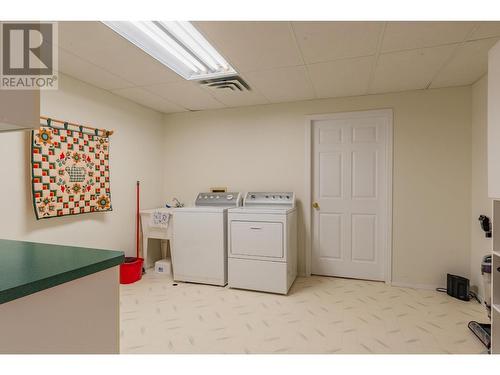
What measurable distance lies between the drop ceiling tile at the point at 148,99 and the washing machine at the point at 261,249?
5.56 feet

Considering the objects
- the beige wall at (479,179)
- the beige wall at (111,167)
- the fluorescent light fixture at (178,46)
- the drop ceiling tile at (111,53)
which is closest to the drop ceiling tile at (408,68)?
the beige wall at (479,179)

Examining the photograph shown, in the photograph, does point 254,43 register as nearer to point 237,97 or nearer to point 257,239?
point 237,97

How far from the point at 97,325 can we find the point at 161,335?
1.25 m

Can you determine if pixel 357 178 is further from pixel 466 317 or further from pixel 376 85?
pixel 466 317

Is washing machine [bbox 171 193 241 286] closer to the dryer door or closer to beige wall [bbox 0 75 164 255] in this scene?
the dryer door

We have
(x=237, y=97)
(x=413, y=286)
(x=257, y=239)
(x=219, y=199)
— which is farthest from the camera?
(x=219, y=199)

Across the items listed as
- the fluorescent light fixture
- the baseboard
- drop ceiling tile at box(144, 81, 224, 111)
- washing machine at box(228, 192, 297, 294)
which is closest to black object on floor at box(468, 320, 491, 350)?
the baseboard

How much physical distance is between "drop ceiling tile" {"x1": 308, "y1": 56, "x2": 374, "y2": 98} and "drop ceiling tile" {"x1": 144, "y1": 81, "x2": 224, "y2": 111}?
126 cm

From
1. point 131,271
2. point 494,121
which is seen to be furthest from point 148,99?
point 494,121

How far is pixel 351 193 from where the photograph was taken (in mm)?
3406

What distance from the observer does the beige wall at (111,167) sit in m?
2.31

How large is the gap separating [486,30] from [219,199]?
9.65 ft

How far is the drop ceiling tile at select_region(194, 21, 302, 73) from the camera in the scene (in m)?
1.86
